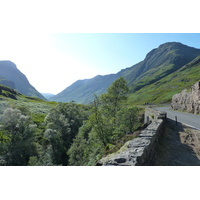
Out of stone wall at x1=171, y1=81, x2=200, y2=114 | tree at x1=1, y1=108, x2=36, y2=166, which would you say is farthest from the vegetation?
stone wall at x1=171, y1=81, x2=200, y2=114

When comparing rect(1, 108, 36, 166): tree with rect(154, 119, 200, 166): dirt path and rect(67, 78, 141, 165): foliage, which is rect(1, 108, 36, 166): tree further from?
rect(154, 119, 200, 166): dirt path

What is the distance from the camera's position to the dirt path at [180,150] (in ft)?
32.9

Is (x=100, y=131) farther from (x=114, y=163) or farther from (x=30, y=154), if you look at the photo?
(x=30, y=154)

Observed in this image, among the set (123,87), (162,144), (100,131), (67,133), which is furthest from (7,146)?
(162,144)

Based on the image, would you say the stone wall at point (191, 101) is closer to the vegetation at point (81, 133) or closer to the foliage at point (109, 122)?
the vegetation at point (81, 133)

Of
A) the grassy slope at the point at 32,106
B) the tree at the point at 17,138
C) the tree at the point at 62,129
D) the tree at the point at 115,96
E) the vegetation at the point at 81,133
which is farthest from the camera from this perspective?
the grassy slope at the point at 32,106

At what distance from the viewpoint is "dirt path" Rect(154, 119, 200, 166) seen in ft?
32.9

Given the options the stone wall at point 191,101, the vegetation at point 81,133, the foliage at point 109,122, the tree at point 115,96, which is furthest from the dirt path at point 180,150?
the stone wall at point 191,101

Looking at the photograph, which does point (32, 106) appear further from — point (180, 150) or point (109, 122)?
point (180, 150)

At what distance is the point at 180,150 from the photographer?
12.1 m

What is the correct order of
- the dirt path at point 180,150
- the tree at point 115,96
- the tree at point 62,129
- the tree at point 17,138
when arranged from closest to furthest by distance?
the dirt path at point 180,150, the tree at point 115,96, the tree at point 17,138, the tree at point 62,129

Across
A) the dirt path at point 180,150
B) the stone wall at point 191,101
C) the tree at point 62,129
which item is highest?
the stone wall at point 191,101

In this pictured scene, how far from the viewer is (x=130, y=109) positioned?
2302 centimetres

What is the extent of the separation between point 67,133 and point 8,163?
24.7 m
